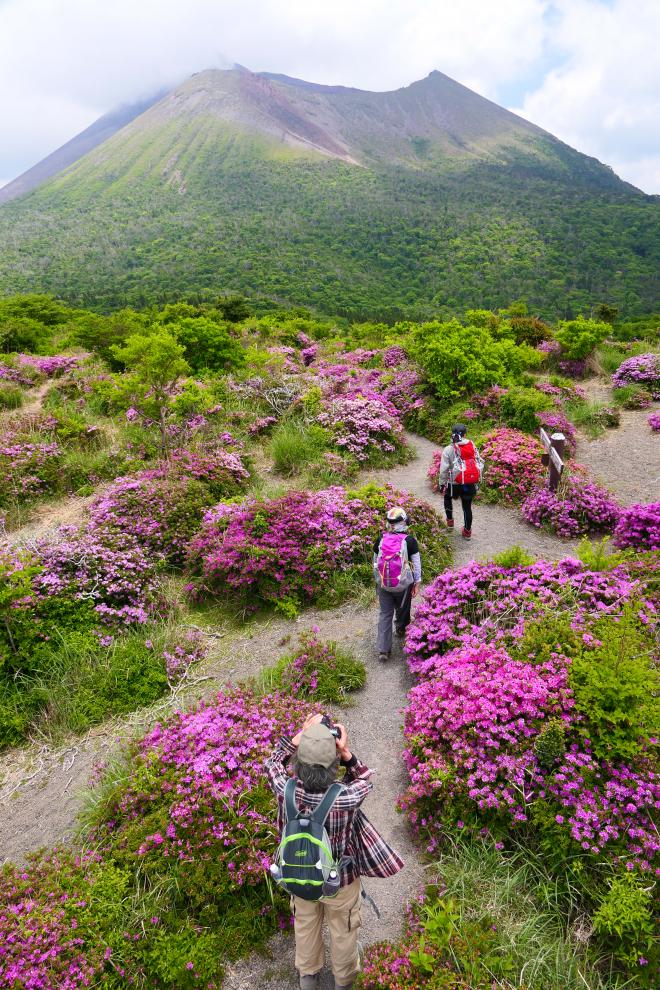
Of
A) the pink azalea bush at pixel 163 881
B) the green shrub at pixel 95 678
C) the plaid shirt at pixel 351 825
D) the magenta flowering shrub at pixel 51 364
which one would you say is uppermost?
the magenta flowering shrub at pixel 51 364

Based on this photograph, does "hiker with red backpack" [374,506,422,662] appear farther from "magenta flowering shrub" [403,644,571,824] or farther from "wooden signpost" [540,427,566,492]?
"wooden signpost" [540,427,566,492]

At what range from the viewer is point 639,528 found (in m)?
6.89

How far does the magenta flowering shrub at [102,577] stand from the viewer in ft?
20.4

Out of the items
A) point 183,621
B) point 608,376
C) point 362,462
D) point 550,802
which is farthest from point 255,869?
point 608,376

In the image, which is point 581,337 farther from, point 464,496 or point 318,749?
point 318,749

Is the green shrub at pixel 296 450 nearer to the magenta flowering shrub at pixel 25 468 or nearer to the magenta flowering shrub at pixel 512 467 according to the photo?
the magenta flowering shrub at pixel 512 467

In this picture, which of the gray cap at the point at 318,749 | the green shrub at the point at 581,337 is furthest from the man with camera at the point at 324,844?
the green shrub at the point at 581,337

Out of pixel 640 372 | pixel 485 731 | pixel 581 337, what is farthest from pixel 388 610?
pixel 581 337

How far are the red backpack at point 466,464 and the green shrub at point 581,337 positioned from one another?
10.0 metres

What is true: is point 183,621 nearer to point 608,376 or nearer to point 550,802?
point 550,802

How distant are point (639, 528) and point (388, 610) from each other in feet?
13.3

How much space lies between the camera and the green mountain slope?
72438 mm

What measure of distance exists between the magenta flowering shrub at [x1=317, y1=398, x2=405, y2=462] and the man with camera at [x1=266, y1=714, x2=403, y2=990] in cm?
835

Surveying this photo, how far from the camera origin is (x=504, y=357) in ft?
44.1
